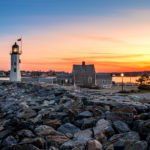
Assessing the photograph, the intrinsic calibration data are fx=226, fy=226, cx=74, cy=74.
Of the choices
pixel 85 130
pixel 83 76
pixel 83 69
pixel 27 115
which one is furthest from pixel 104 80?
pixel 85 130

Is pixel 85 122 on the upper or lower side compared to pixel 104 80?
lower

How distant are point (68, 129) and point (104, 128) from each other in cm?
99

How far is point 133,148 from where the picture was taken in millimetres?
4539

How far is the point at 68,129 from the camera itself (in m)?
6.01

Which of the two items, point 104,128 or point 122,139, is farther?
point 104,128

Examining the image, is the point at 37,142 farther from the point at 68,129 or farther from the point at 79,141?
the point at 68,129

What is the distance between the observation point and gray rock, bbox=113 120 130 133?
18.3 ft

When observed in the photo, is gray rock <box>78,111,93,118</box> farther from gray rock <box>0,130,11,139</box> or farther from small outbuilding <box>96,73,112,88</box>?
small outbuilding <box>96,73,112,88</box>

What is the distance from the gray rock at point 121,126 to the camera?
5590 mm

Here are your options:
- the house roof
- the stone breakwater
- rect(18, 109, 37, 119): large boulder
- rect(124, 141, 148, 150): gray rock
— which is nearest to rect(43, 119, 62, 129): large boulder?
the stone breakwater

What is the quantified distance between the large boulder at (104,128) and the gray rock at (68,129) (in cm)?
58

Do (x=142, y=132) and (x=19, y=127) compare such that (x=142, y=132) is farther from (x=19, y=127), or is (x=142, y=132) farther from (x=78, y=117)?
(x=19, y=127)

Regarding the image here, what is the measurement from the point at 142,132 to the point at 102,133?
3.04 ft

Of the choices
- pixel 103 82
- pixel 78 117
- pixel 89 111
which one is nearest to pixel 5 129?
pixel 78 117
